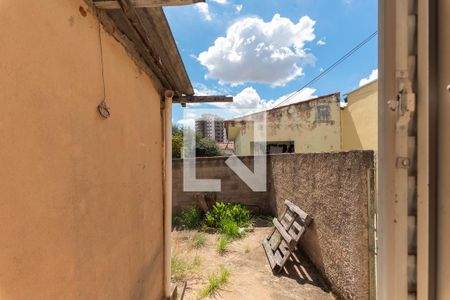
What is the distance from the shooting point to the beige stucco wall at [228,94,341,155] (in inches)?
416

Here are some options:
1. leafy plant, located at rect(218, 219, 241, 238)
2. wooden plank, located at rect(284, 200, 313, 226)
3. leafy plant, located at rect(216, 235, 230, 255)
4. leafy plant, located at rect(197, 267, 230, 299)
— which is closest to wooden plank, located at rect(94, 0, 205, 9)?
leafy plant, located at rect(197, 267, 230, 299)

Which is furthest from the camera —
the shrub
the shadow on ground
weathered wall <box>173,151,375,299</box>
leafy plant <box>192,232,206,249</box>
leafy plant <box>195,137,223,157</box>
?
leafy plant <box>195,137,223,157</box>

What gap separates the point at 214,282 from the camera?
11.2ft

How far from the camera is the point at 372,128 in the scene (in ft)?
27.3

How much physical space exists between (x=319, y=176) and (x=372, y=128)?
6.01 m

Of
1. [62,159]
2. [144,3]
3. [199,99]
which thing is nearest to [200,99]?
[199,99]

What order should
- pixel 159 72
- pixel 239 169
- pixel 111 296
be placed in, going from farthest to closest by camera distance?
pixel 239 169 < pixel 159 72 < pixel 111 296

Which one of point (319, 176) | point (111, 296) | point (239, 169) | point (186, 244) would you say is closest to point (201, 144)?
point (239, 169)

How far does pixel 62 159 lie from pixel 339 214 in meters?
3.01

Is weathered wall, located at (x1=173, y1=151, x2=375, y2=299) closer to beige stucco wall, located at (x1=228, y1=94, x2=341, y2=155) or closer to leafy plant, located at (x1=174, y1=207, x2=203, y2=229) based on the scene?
leafy plant, located at (x1=174, y1=207, x2=203, y2=229)

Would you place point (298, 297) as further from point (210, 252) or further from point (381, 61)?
point (381, 61)

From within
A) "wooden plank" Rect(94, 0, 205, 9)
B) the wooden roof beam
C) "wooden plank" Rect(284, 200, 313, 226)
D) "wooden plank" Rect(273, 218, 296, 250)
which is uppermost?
"wooden plank" Rect(94, 0, 205, 9)

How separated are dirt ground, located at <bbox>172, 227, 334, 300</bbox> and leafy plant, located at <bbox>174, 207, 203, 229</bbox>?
3.37ft

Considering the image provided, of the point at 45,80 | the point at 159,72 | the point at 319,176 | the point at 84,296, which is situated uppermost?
the point at 159,72
